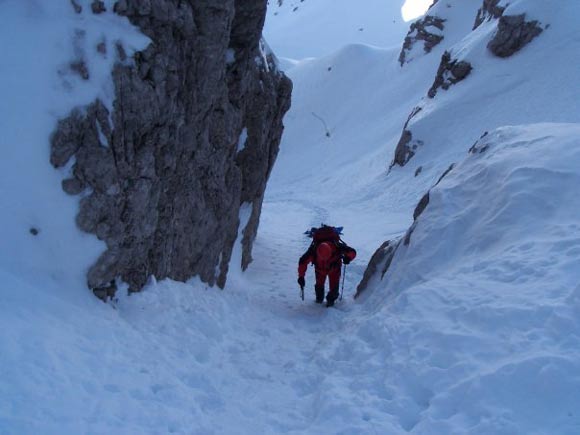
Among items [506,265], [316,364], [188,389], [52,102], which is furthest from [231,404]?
[52,102]

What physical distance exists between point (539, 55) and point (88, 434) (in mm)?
30632

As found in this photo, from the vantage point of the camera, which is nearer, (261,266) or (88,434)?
(88,434)

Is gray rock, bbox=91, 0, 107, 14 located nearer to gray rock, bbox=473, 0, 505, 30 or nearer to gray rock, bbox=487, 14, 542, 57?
gray rock, bbox=487, 14, 542, 57

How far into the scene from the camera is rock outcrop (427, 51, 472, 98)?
101ft

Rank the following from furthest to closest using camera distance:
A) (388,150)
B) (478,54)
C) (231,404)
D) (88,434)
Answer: (388,150) → (478,54) → (231,404) → (88,434)

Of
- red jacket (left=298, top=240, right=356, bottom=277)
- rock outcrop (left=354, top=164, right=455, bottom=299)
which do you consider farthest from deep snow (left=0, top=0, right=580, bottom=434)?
red jacket (left=298, top=240, right=356, bottom=277)

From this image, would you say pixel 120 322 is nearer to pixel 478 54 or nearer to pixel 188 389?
pixel 188 389

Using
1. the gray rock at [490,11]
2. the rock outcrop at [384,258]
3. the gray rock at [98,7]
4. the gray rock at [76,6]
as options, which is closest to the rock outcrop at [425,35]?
the gray rock at [490,11]

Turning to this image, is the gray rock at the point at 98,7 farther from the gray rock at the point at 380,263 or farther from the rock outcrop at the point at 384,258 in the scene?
the gray rock at the point at 380,263

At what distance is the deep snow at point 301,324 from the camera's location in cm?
449

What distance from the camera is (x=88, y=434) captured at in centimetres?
400

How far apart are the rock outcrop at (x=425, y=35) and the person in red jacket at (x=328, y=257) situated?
4199cm

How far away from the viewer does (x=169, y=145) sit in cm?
820

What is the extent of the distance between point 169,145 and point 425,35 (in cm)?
4572
